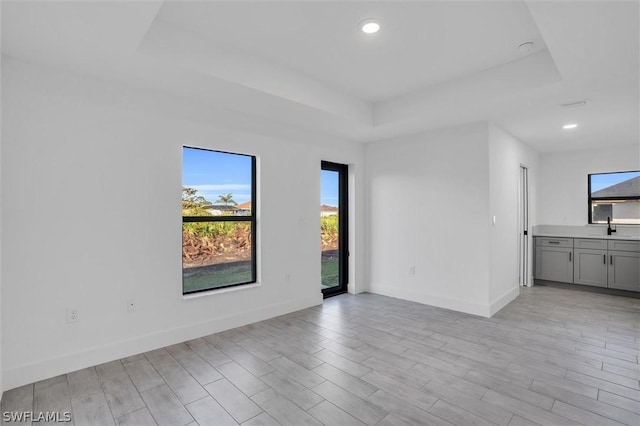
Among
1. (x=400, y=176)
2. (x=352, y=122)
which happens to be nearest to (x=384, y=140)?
(x=400, y=176)

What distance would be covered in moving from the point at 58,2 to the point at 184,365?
2642 millimetres

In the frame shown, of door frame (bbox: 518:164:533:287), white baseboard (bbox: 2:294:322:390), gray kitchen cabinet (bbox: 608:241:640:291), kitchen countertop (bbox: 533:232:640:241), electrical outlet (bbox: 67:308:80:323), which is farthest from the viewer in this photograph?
door frame (bbox: 518:164:533:287)

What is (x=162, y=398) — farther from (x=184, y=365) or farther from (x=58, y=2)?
(x=58, y=2)

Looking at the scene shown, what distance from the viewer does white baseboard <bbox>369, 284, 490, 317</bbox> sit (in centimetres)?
414

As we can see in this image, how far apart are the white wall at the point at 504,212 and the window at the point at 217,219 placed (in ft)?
9.81

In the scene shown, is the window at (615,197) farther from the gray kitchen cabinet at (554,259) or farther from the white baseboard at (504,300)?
the white baseboard at (504,300)

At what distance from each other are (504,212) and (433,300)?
1553 millimetres

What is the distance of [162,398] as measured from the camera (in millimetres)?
2303

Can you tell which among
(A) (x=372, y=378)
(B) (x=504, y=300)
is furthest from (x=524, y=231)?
(A) (x=372, y=378)

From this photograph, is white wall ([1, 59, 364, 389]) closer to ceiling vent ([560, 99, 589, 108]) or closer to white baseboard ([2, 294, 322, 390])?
white baseboard ([2, 294, 322, 390])

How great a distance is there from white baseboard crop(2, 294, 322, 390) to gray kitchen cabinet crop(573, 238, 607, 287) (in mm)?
4852

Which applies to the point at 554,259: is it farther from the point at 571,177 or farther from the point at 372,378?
the point at 372,378

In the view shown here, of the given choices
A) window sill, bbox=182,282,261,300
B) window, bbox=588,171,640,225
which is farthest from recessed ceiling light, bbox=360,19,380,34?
window, bbox=588,171,640,225

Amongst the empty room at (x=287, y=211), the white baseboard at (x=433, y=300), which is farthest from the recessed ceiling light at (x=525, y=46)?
the white baseboard at (x=433, y=300)
